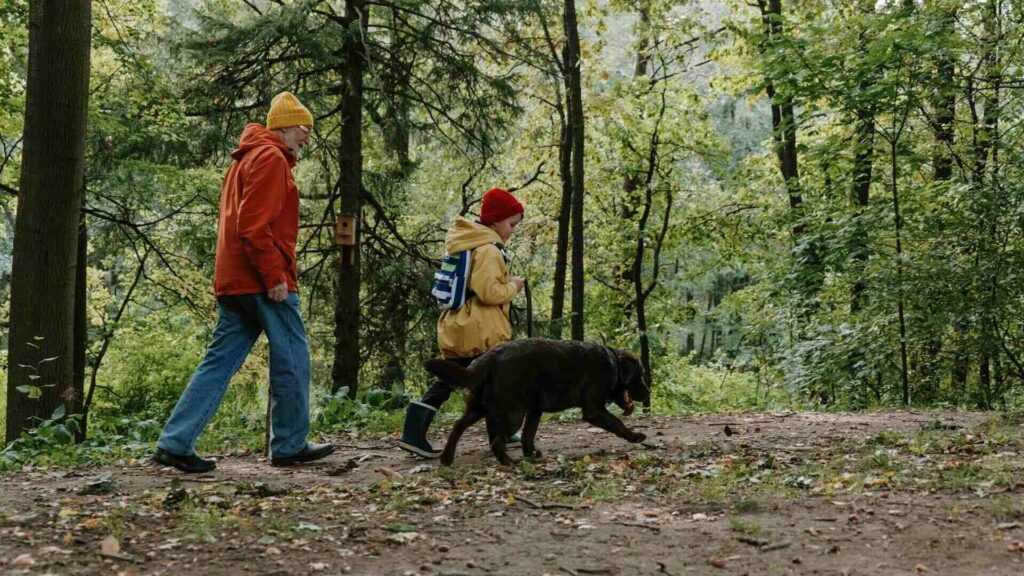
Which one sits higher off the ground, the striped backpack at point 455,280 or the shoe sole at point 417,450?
the striped backpack at point 455,280

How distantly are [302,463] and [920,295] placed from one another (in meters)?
7.32

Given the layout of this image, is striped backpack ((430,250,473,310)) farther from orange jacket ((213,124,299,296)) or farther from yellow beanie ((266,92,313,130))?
yellow beanie ((266,92,313,130))

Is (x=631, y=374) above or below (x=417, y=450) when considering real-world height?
above

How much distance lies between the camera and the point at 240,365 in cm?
577

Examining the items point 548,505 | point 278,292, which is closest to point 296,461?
point 278,292

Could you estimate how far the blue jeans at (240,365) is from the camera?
18.5 feet

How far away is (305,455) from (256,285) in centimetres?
135

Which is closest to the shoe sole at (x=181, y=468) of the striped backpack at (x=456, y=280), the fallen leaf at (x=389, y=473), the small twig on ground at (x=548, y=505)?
the fallen leaf at (x=389, y=473)

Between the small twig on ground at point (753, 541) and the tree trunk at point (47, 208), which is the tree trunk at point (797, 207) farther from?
the small twig on ground at point (753, 541)

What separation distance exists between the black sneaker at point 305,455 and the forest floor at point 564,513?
0.07 metres

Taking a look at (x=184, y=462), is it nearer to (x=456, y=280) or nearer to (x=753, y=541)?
(x=456, y=280)

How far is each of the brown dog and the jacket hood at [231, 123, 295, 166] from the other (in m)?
1.79

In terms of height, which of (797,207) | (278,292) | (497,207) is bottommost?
(278,292)

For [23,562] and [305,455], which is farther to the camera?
[305,455]
